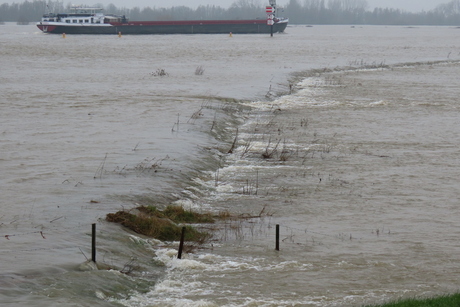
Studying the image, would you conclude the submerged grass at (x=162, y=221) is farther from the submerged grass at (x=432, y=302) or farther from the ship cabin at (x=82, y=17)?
the ship cabin at (x=82, y=17)

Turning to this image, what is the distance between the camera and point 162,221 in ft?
43.0

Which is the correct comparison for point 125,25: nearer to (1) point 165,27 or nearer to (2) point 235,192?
(1) point 165,27

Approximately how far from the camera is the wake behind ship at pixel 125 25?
123 m

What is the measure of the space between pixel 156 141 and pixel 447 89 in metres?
23.0

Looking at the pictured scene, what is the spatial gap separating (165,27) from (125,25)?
7.91m

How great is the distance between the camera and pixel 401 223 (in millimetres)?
14109

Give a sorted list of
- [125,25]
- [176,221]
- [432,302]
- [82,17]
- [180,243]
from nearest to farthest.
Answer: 1. [432,302]
2. [180,243]
3. [176,221]
4. [82,17]
5. [125,25]

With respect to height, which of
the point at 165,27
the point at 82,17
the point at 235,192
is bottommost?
the point at 165,27

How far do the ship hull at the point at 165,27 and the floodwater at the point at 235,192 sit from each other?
9038 cm

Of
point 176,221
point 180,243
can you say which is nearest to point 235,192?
point 176,221

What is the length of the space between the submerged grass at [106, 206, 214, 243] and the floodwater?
322 mm

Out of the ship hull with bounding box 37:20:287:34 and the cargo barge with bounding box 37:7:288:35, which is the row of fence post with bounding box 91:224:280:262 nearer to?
the cargo barge with bounding box 37:7:288:35

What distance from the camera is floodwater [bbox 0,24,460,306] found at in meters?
10.5

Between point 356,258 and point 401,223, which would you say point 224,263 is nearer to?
point 356,258
